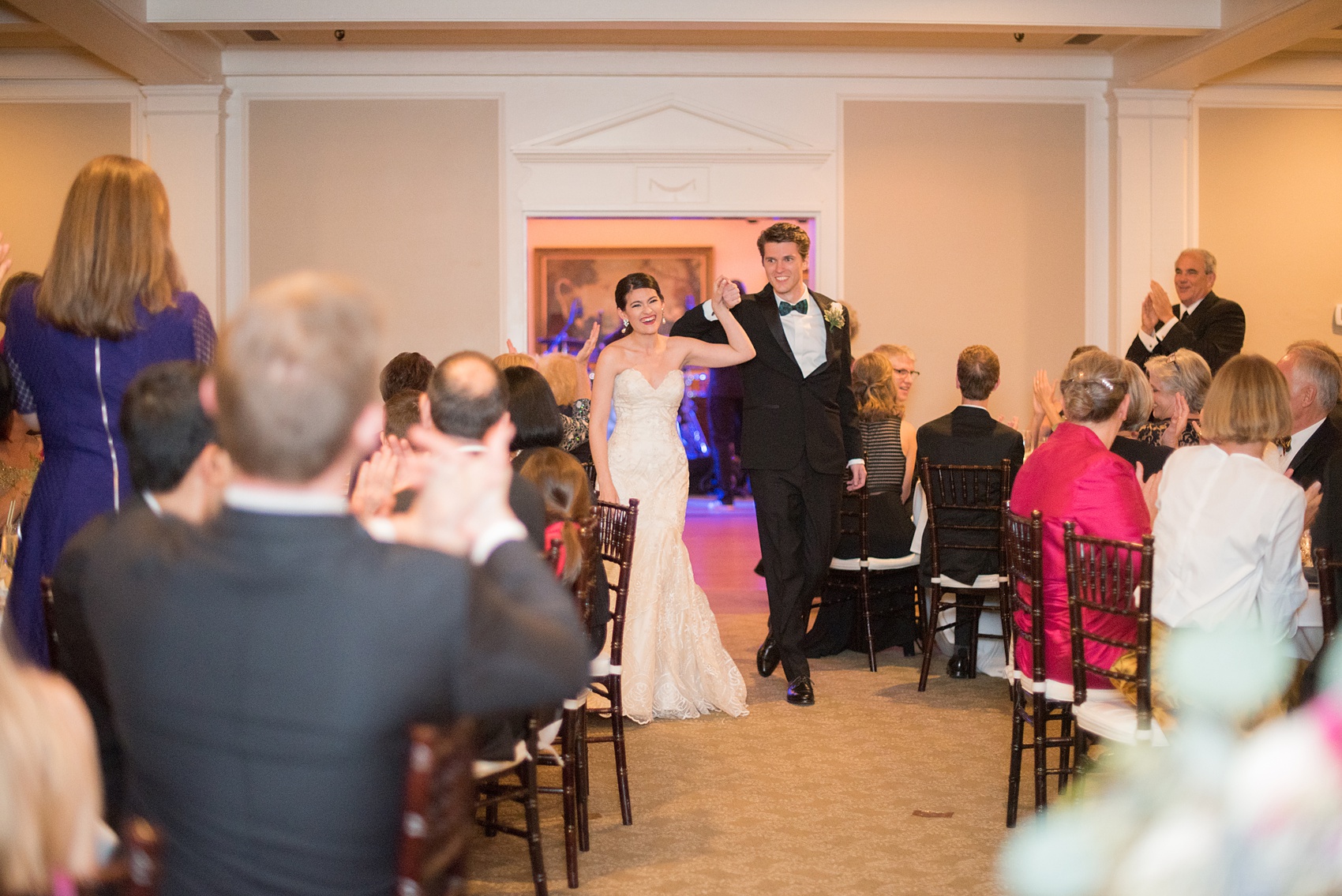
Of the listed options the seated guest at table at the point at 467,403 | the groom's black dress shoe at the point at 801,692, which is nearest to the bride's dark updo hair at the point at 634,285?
the groom's black dress shoe at the point at 801,692

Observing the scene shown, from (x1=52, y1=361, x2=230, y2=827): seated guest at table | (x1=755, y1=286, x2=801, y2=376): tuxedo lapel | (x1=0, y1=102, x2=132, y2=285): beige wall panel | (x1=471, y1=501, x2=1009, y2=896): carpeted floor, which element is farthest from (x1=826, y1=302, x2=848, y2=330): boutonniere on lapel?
(x1=0, y1=102, x2=132, y2=285): beige wall panel

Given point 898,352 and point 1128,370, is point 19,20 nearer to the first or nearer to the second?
point 898,352

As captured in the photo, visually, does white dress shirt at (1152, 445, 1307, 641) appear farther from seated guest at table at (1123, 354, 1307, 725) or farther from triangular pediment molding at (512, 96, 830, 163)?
triangular pediment molding at (512, 96, 830, 163)

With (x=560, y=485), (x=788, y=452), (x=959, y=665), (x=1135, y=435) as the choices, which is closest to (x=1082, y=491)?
(x=1135, y=435)

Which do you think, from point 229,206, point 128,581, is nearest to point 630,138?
point 229,206

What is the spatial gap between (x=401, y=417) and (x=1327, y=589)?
240cm

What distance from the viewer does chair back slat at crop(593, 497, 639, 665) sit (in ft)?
11.3

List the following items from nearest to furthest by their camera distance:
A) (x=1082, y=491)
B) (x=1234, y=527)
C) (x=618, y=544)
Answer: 1. (x=1234, y=527)
2. (x=1082, y=491)
3. (x=618, y=544)

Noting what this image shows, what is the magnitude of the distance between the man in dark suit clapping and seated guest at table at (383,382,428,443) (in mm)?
4878

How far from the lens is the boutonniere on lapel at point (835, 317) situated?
5008mm

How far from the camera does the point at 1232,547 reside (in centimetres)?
294

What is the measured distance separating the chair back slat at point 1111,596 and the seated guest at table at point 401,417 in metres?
1.77

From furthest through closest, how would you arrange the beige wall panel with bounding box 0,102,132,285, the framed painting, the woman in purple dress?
the framed painting < the beige wall panel with bounding box 0,102,132,285 < the woman in purple dress

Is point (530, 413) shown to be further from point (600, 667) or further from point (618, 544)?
point (600, 667)
